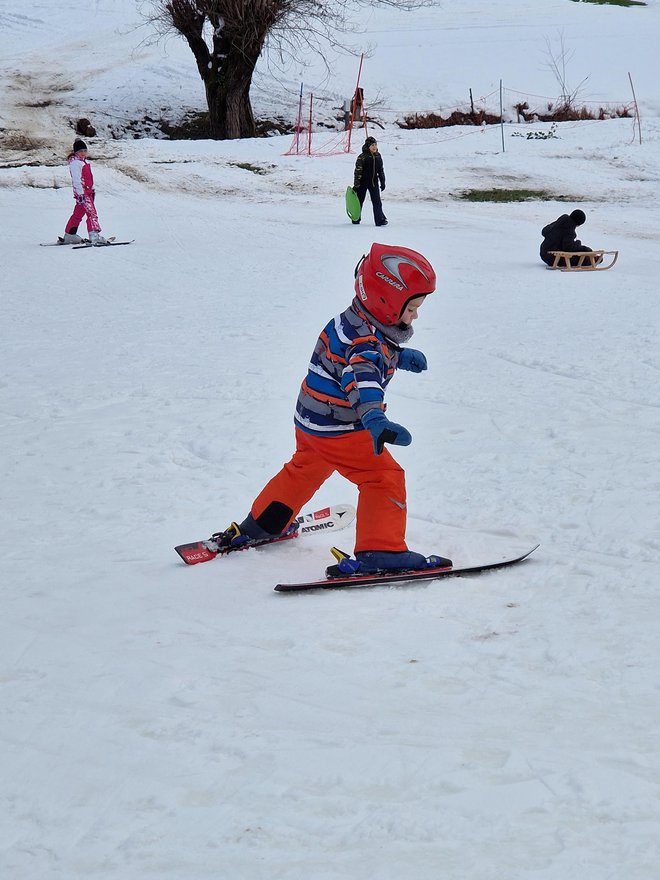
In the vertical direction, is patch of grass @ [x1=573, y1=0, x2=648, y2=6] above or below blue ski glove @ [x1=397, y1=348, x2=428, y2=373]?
above

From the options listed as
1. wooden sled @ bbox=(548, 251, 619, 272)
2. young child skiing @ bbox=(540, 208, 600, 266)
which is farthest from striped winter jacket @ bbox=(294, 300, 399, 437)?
young child skiing @ bbox=(540, 208, 600, 266)

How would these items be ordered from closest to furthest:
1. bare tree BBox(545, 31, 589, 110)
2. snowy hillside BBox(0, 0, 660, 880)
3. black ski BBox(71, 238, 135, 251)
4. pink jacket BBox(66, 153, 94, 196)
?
snowy hillside BBox(0, 0, 660, 880) → black ski BBox(71, 238, 135, 251) → pink jacket BBox(66, 153, 94, 196) → bare tree BBox(545, 31, 589, 110)

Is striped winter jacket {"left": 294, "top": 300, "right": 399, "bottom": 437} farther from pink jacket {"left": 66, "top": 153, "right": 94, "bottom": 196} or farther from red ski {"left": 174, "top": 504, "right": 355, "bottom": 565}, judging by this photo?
pink jacket {"left": 66, "top": 153, "right": 94, "bottom": 196}

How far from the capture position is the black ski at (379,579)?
380 centimetres

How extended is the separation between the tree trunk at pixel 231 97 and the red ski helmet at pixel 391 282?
916 inches

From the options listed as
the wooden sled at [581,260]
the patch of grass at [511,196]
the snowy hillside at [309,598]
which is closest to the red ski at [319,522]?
the snowy hillside at [309,598]

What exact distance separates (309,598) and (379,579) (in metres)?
0.31

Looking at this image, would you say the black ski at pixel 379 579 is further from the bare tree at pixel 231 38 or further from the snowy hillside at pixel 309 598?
the bare tree at pixel 231 38

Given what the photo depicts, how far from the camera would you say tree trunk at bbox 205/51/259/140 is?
25.0m

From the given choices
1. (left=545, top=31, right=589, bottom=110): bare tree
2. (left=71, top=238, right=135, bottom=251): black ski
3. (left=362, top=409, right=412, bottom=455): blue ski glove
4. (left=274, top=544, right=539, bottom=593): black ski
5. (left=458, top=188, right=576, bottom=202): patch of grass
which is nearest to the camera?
(left=362, top=409, right=412, bottom=455): blue ski glove

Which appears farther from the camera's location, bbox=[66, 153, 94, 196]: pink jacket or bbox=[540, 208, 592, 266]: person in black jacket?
bbox=[66, 153, 94, 196]: pink jacket

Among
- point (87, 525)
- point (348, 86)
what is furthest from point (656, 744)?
point (348, 86)

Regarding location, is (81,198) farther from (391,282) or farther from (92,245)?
(391,282)

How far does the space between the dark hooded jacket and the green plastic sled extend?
13.1 ft
